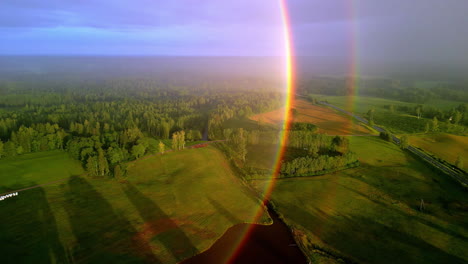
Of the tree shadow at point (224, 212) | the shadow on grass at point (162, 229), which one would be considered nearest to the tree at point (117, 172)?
the shadow on grass at point (162, 229)

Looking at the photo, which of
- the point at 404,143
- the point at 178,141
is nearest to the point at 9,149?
the point at 178,141

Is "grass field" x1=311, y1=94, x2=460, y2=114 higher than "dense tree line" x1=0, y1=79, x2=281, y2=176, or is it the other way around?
"grass field" x1=311, y1=94, x2=460, y2=114

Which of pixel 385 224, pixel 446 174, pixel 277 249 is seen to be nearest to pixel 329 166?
pixel 385 224

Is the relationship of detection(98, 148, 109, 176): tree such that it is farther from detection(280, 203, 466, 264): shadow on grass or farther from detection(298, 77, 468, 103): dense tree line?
detection(298, 77, 468, 103): dense tree line

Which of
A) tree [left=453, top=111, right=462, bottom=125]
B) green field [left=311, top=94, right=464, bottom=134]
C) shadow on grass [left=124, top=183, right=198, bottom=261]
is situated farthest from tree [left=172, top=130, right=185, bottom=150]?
tree [left=453, top=111, right=462, bottom=125]

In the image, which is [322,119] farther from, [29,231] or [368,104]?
[29,231]
